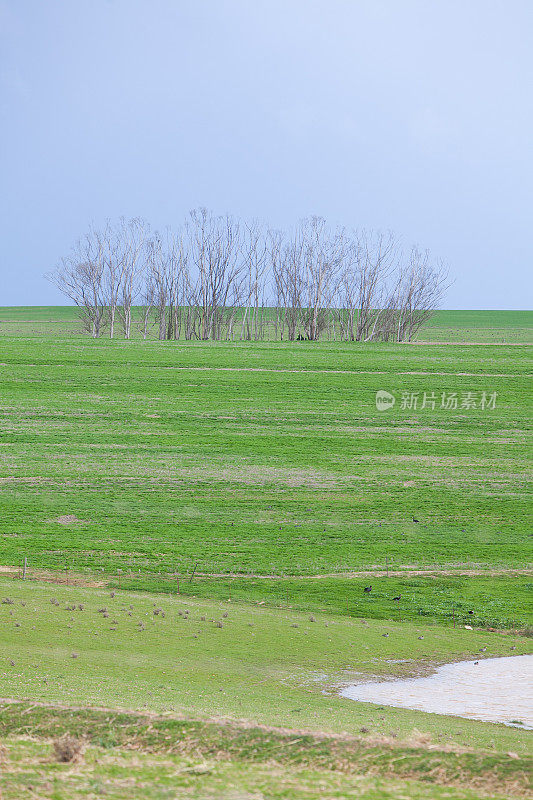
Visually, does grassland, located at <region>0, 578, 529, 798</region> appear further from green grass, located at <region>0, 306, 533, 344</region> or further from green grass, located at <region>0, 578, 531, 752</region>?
green grass, located at <region>0, 306, 533, 344</region>

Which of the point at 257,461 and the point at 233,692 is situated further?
the point at 257,461

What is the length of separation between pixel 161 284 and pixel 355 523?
2423 inches

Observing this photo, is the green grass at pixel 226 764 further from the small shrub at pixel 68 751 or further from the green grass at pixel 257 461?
the green grass at pixel 257 461

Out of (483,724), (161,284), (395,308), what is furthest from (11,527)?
(395,308)

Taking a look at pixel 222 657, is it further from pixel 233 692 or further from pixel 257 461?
pixel 257 461

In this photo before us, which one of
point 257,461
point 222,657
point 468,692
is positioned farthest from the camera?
point 257,461

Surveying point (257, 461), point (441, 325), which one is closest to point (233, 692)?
point (257, 461)

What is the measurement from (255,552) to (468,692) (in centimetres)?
1196

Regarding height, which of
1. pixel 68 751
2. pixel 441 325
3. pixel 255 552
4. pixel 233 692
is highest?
pixel 441 325

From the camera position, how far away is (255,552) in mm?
24766

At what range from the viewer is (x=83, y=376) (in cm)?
4756

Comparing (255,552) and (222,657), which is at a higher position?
(222,657)

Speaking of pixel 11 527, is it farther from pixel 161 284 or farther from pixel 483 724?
pixel 161 284

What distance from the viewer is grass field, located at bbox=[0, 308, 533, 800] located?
7.09 metres
